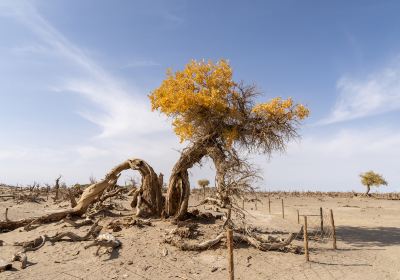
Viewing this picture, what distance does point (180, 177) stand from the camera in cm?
2028

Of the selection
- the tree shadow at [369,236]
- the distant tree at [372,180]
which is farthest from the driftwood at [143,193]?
the distant tree at [372,180]

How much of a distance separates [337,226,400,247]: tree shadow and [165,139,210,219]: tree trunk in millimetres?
9406

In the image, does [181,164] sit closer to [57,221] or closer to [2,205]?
[57,221]

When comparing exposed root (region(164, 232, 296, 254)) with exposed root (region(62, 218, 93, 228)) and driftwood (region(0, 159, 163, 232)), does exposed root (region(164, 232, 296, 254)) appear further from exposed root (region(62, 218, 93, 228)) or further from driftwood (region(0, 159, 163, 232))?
driftwood (region(0, 159, 163, 232))

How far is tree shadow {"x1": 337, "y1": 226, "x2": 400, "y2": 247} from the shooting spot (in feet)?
65.6

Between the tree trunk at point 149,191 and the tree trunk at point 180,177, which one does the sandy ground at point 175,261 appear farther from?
the tree trunk at point 149,191

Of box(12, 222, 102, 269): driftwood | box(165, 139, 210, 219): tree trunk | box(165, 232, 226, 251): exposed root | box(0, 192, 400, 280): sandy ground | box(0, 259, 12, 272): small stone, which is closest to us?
box(0, 259, 12, 272): small stone

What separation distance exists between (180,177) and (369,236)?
12280 millimetres

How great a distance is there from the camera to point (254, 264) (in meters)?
14.0

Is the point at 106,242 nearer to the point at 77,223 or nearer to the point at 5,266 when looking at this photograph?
the point at 5,266

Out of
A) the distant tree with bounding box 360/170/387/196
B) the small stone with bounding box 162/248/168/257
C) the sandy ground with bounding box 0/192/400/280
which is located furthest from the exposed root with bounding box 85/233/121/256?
the distant tree with bounding box 360/170/387/196

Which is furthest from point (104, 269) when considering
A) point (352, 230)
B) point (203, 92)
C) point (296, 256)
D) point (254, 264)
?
point (352, 230)

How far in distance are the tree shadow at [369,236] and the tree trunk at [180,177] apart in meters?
9.41

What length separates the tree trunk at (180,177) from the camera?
786 inches
